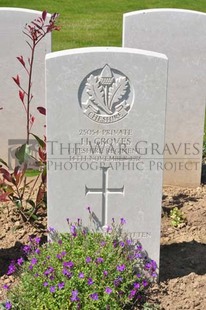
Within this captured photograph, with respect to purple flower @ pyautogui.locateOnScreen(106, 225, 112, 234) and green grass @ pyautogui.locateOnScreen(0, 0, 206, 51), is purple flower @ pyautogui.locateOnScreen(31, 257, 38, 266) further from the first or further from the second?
green grass @ pyautogui.locateOnScreen(0, 0, 206, 51)

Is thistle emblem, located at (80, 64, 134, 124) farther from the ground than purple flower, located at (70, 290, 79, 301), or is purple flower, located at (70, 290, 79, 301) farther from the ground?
thistle emblem, located at (80, 64, 134, 124)

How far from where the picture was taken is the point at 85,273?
342 centimetres

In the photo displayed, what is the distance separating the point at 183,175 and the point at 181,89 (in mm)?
901

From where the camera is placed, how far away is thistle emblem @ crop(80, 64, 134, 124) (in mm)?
3498

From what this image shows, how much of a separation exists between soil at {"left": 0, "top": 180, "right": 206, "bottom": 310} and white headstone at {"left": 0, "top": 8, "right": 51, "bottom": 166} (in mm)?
935

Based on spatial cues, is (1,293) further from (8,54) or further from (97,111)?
(8,54)

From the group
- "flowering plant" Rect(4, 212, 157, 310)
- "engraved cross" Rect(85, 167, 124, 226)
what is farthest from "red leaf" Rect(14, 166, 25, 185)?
"engraved cross" Rect(85, 167, 124, 226)

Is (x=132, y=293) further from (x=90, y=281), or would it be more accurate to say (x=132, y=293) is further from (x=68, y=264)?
(x=68, y=264)

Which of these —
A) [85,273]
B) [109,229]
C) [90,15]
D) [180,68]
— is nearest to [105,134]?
[109,229]

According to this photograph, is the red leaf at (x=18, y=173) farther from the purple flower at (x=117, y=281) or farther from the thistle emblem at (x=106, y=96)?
the purple flower at (x=117, y=281)

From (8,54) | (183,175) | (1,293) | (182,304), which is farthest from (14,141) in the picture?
(182,304)

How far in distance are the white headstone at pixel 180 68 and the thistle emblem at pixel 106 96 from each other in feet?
4.97

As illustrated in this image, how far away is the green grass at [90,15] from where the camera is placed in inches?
407

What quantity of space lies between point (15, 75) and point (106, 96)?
200cm
